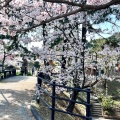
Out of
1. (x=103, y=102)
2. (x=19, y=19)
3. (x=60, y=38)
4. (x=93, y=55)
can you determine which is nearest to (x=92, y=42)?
(x=93, y=55)

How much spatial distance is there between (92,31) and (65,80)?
2201mm

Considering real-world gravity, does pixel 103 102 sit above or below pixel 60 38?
below

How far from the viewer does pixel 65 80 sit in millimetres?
9812

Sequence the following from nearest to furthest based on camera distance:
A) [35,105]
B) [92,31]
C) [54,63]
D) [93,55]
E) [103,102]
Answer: [35,105], [92,31], [93,55], [54,63], [103,102]

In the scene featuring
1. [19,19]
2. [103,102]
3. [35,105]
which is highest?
[19,19]

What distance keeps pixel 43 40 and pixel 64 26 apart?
3.59 ft

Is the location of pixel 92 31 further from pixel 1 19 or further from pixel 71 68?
pixel 1 19

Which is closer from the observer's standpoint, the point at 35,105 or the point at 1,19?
the point at 35,105

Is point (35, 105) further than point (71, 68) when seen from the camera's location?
No

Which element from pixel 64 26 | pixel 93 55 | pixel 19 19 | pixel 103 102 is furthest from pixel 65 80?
pixel 103 102

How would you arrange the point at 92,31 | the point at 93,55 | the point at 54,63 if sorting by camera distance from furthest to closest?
the point at 54,63 → the point at 93,55 → the point at 92,31

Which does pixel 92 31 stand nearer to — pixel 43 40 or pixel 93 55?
pixel 93 55

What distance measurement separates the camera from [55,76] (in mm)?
10359

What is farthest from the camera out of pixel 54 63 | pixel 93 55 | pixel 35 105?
pixel 54 63
